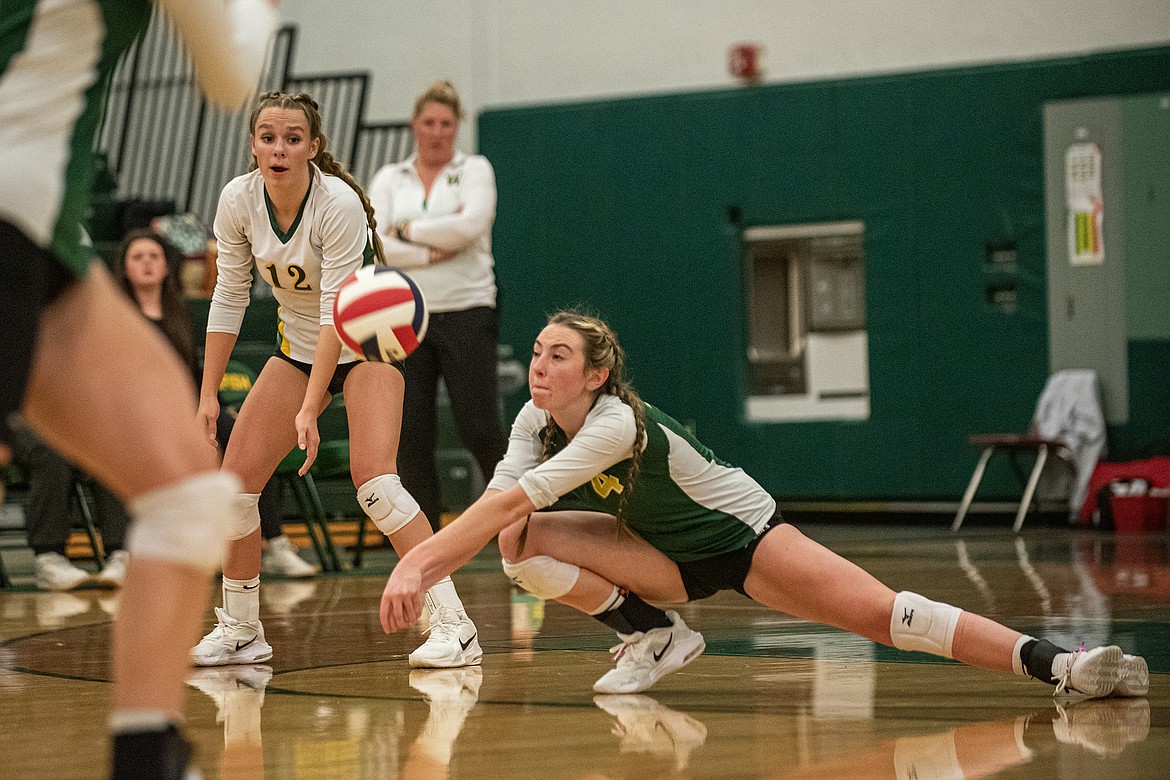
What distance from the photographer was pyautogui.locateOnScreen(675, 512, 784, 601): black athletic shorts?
→ 3.71 m

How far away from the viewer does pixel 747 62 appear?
40.1 ft

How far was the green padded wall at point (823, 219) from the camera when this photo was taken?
37.5 feet

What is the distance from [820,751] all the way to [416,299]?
5.29ft

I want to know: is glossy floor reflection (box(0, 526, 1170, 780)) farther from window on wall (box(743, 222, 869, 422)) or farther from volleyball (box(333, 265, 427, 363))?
window on wall (box(743, 222, 869, 422))

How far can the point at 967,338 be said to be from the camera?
37.9 ft

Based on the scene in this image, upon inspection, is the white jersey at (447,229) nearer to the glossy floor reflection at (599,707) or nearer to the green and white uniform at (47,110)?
the glossy floor reflection at (599,707)

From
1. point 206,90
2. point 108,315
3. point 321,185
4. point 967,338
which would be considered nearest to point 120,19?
point 206,90

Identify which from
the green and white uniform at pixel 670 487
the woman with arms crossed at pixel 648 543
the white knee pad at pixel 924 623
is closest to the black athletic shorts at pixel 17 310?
the woman with arms crossed at pixel 648 543

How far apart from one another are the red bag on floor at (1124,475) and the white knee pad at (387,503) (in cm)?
730

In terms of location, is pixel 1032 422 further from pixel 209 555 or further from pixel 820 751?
pixel 209 555

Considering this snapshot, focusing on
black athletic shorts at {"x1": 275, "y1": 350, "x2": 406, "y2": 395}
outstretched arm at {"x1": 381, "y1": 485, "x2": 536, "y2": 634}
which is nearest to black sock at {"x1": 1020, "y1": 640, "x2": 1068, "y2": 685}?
outstretched arm at {"x1": 381, "y1": 485, "x2": 536, "y2": 634}

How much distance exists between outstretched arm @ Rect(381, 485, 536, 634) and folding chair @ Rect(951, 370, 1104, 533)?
787 centimetres

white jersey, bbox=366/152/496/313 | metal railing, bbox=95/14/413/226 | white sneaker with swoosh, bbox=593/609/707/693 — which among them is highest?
metal railing, bbox=95/14/413/226

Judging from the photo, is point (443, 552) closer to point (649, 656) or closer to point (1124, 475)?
point (649, 656)
